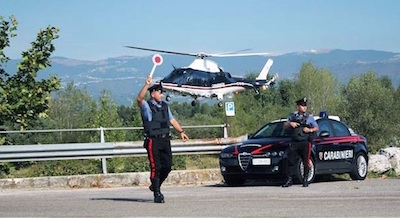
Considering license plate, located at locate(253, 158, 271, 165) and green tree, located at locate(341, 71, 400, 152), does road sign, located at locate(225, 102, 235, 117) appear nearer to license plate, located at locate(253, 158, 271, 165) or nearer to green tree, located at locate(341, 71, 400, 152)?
license plate, located at locate(253, 158, 271, 165)

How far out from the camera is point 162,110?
12.8m

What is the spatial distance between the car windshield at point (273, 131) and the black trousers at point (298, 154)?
1.15 meters

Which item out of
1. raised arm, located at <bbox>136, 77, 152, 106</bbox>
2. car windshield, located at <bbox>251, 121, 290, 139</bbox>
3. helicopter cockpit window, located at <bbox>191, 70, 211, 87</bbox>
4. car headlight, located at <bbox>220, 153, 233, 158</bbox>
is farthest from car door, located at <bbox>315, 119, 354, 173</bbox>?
helicopter cockpit window, located at <bbox>191, 70, 211, 87</bbox>

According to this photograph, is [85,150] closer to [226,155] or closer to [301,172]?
[226,155]

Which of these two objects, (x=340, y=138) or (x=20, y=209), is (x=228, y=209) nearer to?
(x=20, y=209)

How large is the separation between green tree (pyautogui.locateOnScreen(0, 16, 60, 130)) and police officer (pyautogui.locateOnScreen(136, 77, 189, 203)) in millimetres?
9816

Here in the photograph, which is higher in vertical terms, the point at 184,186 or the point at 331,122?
the point at 331,122

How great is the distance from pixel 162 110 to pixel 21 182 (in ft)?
20.9

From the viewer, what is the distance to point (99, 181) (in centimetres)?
1839

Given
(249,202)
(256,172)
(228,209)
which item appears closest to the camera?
(228,209)

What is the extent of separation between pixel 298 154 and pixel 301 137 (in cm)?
45

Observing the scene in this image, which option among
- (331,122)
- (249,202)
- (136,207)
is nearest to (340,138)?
(331,122)

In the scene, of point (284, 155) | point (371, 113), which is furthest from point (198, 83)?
point (371, 113)

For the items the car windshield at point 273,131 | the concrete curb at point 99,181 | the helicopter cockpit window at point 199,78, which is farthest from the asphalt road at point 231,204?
the helicopter cockpit window at point 199,78
